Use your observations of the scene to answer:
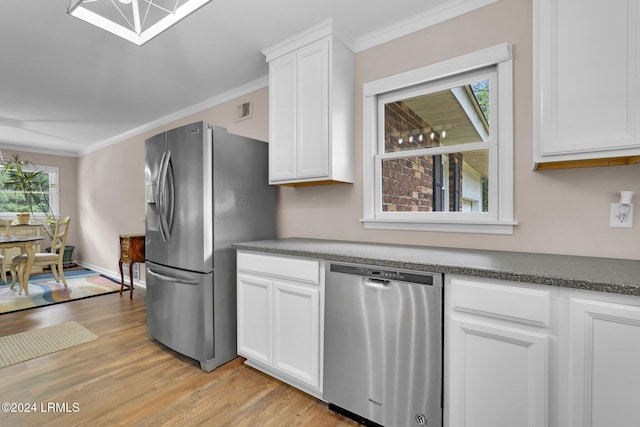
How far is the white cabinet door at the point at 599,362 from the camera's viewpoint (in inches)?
42.2

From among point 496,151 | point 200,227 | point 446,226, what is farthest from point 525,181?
point 200,227

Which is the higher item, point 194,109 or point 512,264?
point 194,109

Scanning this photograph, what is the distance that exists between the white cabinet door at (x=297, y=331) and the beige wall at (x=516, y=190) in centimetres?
73

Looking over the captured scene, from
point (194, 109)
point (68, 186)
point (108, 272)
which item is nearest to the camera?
point (194, 109)

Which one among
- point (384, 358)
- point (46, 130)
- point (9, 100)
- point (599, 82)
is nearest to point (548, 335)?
point (384, 358)

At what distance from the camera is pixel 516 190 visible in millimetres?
A: 1822

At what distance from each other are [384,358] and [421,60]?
1926 mm

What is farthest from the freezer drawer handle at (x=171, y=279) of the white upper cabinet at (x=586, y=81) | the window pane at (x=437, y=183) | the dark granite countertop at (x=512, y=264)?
the white upper cabinet at (x=586, y=81)

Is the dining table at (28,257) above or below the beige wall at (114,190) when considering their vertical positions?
below

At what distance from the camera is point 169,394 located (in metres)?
2.00

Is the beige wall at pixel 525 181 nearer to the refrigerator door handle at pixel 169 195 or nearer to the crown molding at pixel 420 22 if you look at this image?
the crown molding at pixel 420 22

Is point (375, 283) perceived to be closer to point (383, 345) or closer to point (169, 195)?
point (383, 345)

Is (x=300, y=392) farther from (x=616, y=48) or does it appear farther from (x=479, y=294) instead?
(x=616, y=48)

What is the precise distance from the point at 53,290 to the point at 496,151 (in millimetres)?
5670
